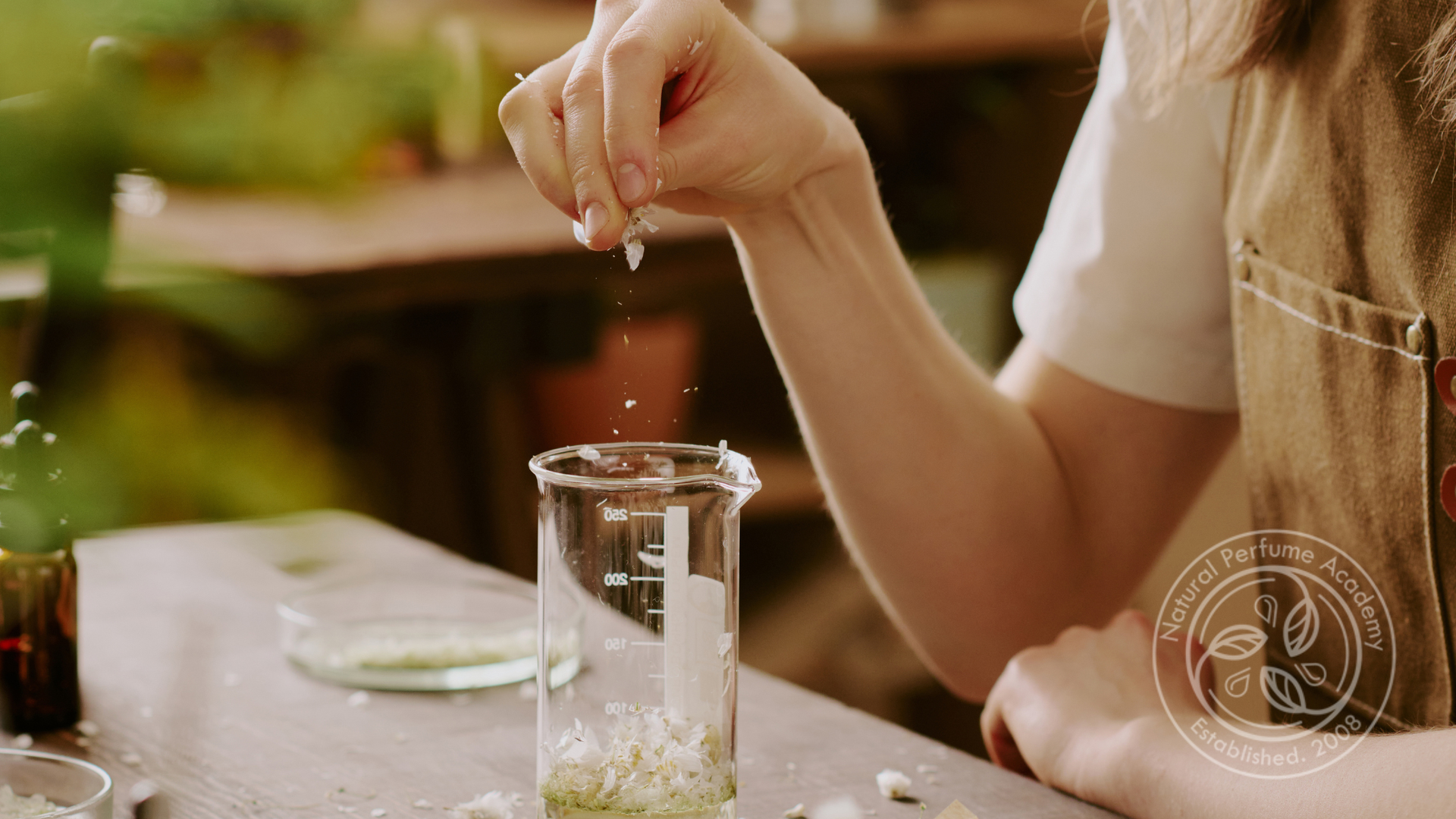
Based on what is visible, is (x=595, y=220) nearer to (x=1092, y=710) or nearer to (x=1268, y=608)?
(x=1092, y=710)

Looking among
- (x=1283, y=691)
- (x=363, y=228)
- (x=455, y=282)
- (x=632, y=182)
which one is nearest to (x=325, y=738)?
(x=632, y=182)

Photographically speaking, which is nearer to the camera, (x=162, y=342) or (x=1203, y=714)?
(x=1203, y=714)

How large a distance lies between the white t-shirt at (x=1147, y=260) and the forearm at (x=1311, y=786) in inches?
14.2

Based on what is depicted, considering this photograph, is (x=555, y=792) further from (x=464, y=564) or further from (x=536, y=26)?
(x=536, y=26)

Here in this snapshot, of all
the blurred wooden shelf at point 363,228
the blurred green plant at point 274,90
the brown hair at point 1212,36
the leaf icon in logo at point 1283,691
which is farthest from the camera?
the blurred green plant at point 274,90

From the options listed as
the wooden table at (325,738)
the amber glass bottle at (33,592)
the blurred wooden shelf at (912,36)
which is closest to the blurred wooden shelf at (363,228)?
the blurred wooden shelf at (912,36)

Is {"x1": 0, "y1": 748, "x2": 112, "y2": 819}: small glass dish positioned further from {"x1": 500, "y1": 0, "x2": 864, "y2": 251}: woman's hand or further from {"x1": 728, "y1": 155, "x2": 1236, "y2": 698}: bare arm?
{"x1": 728, "y1": 155, "x2": 1236, "y2": 698}: bare arm

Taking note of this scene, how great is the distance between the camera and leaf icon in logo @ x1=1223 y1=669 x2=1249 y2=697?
0.96 metres

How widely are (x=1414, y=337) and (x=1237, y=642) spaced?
1.00 ft

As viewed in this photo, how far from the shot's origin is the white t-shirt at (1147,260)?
1.03m

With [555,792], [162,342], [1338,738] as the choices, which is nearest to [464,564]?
[555,792]

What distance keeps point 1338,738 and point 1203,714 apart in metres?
0.10

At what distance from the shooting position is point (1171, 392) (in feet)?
3.47

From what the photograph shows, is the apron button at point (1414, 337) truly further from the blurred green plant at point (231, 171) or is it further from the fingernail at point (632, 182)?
the blurred green plant at point (231, 171)
